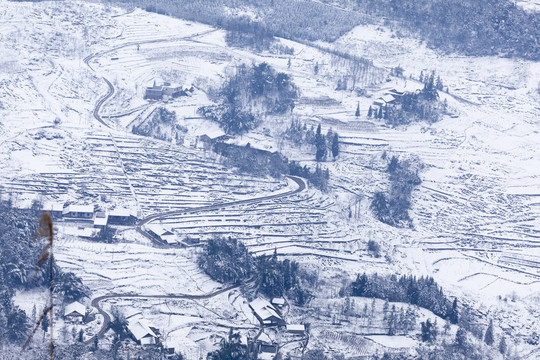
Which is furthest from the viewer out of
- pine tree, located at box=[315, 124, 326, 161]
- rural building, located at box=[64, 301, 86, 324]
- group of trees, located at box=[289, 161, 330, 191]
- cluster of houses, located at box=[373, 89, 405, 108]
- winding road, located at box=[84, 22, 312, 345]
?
cluster of houses, located at box=[373, 89, 405, 108]

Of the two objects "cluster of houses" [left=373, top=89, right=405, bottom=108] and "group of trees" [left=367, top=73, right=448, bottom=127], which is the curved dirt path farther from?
"cluster of houses" [left=373, top=89, right=405, bottom=108]

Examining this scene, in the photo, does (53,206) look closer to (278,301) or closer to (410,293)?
(278,301)

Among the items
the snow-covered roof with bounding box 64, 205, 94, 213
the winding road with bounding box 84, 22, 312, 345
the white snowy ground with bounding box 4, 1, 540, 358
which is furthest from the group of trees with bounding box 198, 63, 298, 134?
the snow-covered roof with bounding box 64, 205, 94, 213

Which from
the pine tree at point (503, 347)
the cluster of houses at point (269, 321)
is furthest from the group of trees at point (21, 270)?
the pine tree at point (503, 347)

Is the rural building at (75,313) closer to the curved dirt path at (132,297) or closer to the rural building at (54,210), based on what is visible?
the curved dirt path at (132,297)

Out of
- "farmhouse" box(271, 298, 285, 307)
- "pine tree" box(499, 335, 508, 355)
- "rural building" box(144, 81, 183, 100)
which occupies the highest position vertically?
"rural building" box(144, 81, 183, 100)

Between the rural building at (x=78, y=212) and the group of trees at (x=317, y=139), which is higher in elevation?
the group of trees at (x=317, y=139)

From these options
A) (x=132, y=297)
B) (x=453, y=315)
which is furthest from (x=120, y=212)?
(x=453, y=315)
